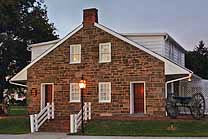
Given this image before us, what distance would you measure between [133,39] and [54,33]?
1555 cm

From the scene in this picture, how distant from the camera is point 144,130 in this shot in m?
21.4

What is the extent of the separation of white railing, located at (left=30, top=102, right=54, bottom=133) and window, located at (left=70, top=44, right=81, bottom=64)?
3.17 m

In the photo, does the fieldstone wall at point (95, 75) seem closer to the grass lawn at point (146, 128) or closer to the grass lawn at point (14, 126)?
the grass lawn at point (14, 126)

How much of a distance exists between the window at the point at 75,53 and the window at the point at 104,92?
2.34m

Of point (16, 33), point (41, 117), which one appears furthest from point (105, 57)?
point (16, 33)

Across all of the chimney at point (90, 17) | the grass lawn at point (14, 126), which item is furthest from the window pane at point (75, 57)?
the grass lawn at point (14, 126)

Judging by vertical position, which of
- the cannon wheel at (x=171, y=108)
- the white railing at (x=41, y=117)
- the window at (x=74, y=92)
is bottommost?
the white railing at (x=41, y=117)

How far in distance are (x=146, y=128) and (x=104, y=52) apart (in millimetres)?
6500

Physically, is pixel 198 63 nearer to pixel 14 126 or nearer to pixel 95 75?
pixel 95 75

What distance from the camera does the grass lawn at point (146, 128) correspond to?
801 inches

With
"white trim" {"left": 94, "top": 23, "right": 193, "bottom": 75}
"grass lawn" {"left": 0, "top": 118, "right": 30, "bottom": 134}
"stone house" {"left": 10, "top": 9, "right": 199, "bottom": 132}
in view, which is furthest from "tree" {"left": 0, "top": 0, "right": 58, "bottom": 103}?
"white trim" {"left": 94, "top": 23, "right": 193, "bottom": 75}

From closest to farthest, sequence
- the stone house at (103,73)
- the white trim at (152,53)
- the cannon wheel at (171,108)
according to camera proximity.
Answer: the white trim at (152,53), the cannon wheel at (171,108), the stone house at (103,73)

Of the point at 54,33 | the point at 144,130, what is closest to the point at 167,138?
the point at 144,130

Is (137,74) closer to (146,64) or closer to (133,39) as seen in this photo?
(146,64)
